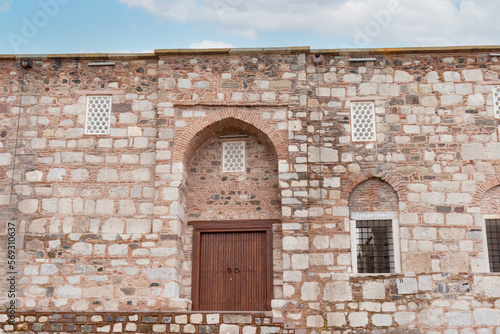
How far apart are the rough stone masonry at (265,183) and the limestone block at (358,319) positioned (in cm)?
3

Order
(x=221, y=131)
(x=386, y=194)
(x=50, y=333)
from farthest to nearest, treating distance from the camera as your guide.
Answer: (x=221, y=131) → (x=386, y=194) → (x=50, y=333)

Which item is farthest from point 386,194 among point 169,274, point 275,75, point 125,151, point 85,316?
point 85,316

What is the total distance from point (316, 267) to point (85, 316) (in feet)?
14.4

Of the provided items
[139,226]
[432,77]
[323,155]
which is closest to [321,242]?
[323,155]

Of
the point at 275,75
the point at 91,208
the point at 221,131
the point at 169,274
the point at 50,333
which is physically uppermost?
the point at 275,75

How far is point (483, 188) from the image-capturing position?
1170 centimetres

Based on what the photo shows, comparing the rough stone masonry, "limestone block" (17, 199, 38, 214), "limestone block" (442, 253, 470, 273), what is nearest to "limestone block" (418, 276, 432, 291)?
the rough stone masonry

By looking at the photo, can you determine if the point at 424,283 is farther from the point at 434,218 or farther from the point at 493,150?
the point at 493,150

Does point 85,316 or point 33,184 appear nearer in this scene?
point 85,316

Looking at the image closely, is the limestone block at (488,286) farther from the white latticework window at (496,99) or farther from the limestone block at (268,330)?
the limestone block at (268,330)

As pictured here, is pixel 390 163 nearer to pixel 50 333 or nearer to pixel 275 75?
pixel 275 75

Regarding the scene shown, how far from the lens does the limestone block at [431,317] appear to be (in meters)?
11.0

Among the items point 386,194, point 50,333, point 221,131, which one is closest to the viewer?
point 50,333

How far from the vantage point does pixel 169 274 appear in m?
11.4
